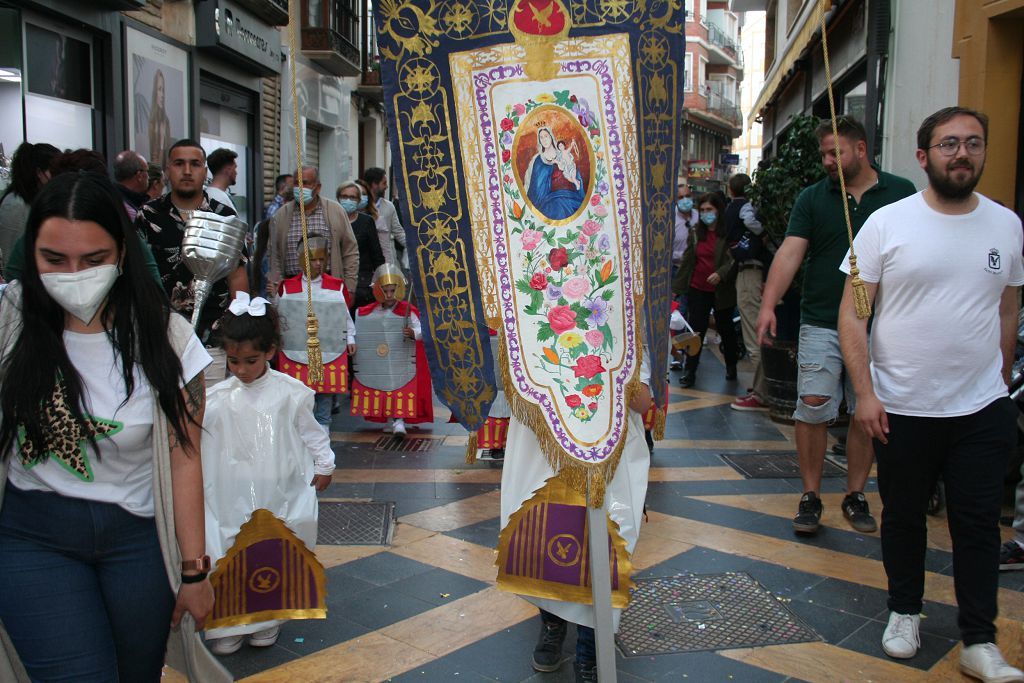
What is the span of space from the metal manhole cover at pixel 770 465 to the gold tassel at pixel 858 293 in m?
Answer: 2.70

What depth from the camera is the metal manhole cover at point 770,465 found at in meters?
6.34

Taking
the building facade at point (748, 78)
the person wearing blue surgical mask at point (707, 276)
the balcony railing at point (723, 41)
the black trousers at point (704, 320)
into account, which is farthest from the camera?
the building facade at point (748, 78)

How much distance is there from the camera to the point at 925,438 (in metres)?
3.64

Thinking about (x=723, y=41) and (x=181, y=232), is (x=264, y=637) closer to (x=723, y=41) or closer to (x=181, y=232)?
(x=181, y=232)

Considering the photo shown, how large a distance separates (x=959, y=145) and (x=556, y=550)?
78.0 inches

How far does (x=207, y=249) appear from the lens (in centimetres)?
429

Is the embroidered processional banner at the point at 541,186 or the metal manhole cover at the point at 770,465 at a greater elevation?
the embroidered processional banner at the point at 541,186

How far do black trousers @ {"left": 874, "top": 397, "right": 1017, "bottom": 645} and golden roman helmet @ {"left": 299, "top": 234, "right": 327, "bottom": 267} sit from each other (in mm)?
4400

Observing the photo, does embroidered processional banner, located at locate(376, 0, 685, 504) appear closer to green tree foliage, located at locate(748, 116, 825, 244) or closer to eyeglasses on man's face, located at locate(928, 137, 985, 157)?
eyeglasses on man's face, located at locate(928, 137, 985, 157)

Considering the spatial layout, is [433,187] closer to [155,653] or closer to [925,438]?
[155,653]

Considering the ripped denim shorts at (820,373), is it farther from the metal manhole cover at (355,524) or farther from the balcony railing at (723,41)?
the balcony railing at (723,41)

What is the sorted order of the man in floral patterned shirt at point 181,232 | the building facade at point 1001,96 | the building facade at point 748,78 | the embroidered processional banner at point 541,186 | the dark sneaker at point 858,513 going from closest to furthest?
the embroidered processional banner at point 541,186, the man in floral patterned shirt at point 181,232, the dark sneaker at point 858,513, the building facade at point 1001,96, the building facade at point 748,78

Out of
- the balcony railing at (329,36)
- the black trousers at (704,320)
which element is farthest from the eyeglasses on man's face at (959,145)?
the balcony railing at (329,36)

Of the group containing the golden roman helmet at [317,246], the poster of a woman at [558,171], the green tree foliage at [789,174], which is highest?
the green tree foliage at [789,174]
